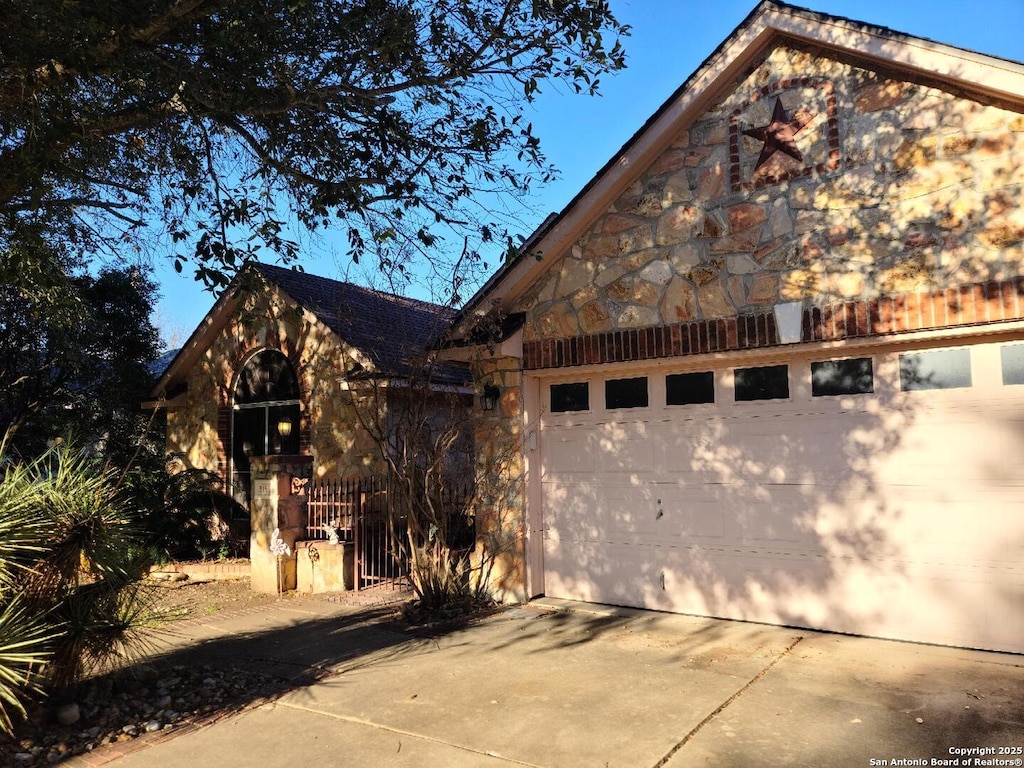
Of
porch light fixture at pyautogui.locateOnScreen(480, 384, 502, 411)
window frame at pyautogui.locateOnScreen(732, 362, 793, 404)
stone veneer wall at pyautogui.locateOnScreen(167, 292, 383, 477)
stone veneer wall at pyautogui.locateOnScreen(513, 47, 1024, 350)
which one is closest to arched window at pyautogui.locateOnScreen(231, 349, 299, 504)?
stone veneer wall at pyautogui.locateOnScreen(167, 292, 383, 477)

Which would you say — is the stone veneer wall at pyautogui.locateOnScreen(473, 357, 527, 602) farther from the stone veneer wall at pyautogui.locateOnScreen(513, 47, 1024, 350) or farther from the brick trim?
the stone veneer wall at pyautogui.locateOnScreen(513, 47, 1024, 350)

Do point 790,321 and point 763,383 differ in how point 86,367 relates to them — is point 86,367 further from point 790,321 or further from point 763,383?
point 790,321

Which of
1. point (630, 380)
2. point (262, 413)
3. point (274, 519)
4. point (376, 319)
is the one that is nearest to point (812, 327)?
point (630, 380)

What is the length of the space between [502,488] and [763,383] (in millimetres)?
2936

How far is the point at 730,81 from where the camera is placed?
22.7ft

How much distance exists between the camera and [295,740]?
181 inches

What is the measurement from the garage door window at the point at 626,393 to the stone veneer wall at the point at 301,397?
165 inches

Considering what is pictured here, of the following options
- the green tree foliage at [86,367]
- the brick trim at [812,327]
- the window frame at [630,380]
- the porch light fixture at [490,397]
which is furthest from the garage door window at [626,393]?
the green tree foliage at [86,367]

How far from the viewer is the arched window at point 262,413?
12.9 m

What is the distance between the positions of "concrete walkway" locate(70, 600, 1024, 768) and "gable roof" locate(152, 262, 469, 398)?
3062 millimetres

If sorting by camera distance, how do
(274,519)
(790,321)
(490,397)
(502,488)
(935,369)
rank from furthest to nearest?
(274,519) < (490,397) < (502,488) < (790,321) < (935,369)

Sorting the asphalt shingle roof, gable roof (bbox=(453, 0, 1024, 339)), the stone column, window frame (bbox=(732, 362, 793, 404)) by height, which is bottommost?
the stone column

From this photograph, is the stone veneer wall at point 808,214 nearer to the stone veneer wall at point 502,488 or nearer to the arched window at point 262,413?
the stone veneer wall at point 502,488

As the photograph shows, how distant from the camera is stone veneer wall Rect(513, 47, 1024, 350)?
5660mm
